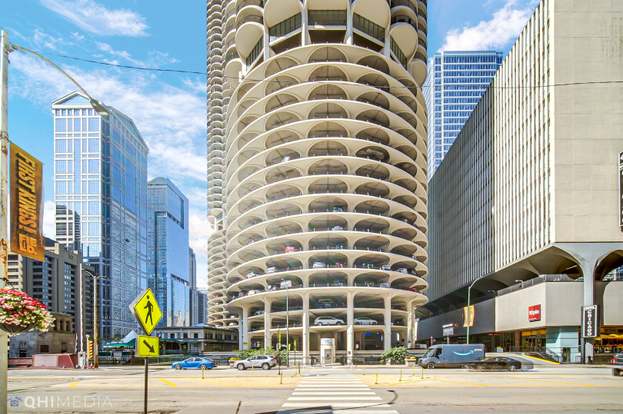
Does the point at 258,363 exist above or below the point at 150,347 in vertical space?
below

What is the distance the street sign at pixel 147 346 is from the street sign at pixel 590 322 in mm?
52845

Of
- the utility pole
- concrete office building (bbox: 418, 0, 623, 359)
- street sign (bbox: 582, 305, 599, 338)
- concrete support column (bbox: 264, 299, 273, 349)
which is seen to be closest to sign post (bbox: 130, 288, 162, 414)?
the utility pole

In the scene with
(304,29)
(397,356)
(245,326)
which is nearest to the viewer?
(397,356)

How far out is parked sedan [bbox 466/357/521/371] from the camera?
39.1m

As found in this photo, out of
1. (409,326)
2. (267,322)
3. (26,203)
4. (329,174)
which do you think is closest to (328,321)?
(267,322)

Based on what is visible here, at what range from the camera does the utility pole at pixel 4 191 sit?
31.1ft

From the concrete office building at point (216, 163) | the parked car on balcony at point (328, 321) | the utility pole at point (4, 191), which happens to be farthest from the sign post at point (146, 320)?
the concrete office building at point (216, 163)

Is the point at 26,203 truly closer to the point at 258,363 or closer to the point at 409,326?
the point at 258,363

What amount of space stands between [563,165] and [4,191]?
54.8m

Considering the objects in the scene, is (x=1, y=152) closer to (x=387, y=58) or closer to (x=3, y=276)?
(x=3, y=276)

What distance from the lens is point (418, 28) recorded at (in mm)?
93562

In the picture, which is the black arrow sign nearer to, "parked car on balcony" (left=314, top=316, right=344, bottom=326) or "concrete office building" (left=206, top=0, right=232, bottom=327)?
"parked car on balcony" (left=314, top=316, right=344, bottom=326)

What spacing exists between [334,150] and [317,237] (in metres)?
14.0

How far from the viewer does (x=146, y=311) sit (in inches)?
416
